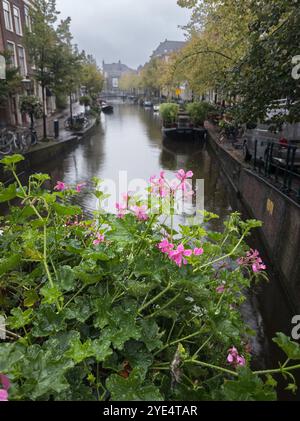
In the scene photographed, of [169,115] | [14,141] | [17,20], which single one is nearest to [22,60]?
[17,20]

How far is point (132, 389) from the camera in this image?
1.07 m

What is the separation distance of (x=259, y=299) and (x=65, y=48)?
642 inches

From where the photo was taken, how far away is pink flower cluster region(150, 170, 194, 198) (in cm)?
171

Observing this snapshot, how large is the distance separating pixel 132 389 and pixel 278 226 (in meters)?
5.16

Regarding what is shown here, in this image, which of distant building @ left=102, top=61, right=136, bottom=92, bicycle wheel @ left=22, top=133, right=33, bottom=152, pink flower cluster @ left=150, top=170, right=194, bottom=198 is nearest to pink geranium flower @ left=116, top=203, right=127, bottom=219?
pink flower cluster @ left=150, top=170, right=194, bottom=198

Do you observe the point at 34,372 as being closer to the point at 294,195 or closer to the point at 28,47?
the point at 294,195

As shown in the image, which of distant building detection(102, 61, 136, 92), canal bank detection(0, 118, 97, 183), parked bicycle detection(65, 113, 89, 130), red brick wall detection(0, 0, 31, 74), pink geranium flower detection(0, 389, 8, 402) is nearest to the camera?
pink geranium flower detection(0, 389, 8, 402)

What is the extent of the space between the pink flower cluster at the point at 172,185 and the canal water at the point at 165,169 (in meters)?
2.59

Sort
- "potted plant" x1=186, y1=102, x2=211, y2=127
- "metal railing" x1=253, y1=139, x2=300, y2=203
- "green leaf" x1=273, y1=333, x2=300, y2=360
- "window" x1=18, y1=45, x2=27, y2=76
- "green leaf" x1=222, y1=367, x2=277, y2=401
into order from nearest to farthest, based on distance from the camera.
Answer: "green leaf" x1=222, y1=367, x2=277, y2=401 < "green leaf" x1=273, y1=333, x2=300, y2=360 < "metal railing" x1=253, y1=139, x2=300, y2=203 < "window" x1=18, y1=45, x2=27, y2=76 < "potted plant" x1=186, y1=102, x2=211, y2=127

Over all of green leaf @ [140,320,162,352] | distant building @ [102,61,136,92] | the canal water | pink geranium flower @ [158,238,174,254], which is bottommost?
the canal water

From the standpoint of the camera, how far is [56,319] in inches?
50.6

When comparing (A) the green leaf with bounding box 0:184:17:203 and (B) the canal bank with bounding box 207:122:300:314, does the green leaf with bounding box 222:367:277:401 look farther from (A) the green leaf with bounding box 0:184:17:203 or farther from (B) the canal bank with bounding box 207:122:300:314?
(B) the canal bank with bounding box 207:122:300:314

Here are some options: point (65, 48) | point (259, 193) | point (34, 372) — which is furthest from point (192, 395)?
point (65, 48)

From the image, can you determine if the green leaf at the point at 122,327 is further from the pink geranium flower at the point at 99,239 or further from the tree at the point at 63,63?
the tree at the point at 63,63
